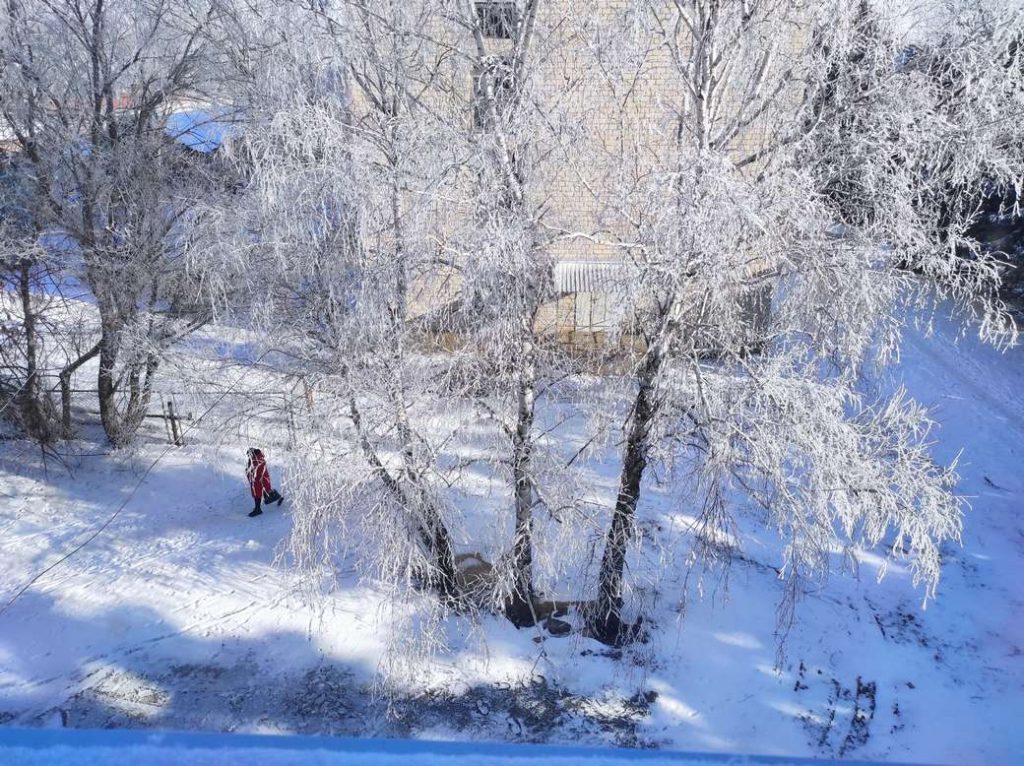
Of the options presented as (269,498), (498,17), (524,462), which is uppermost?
(498,17)

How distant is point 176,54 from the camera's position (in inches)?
403

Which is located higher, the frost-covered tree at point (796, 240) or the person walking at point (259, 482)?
the frost-covered tree at point (796, 240)

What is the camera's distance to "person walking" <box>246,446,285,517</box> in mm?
8820

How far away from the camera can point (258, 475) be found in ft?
29.6

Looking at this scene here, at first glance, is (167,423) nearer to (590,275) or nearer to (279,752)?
(590,275)

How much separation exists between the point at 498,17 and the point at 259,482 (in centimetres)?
634

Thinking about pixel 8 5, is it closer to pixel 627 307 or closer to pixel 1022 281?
pixel 627 307

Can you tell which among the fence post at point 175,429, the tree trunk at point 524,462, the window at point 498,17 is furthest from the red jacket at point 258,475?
the window at point 498,17

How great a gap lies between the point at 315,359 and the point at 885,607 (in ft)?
21.4

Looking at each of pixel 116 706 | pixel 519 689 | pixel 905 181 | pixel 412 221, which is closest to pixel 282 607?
pixel 116 706

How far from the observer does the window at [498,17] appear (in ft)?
18.5

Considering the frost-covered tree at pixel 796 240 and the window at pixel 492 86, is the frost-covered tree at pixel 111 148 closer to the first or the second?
the window at pixel 492 86

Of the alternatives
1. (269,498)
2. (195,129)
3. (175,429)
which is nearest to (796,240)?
(269,498)

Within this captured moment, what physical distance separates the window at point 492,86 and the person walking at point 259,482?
17.3 ft
